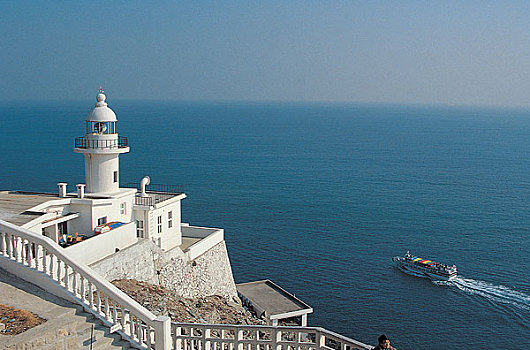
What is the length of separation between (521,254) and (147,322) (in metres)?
50.7

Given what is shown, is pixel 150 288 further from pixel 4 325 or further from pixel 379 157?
pixel 379 157

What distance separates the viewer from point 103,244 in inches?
783

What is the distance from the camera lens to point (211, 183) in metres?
81.7

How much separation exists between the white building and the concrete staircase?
23.7 feet

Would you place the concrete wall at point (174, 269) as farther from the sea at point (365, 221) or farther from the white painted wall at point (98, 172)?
the sea at point (365, 221)

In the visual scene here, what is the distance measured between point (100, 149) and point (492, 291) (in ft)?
114

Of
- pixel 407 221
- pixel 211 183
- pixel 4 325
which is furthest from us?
pixel 211 183

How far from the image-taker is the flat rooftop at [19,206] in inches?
727

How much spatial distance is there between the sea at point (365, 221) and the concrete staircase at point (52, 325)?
2772 centimetres

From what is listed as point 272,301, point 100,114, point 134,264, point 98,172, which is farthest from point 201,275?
point 100,114

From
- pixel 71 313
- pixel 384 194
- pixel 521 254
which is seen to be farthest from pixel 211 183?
pixel 71 313

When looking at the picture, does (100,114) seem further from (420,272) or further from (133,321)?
(420,272)

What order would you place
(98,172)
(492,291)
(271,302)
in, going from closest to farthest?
(98,172), (271,302), (492,291)

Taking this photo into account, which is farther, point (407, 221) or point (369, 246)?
point (407, 221)
